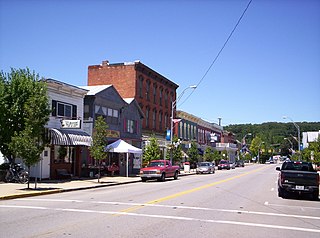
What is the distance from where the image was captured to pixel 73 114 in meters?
29.6

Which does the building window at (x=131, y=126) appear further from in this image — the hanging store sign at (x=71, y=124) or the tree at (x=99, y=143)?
the hanging store sign at (x=71, y=124)

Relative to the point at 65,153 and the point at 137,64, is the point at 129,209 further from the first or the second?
the point at 137,64

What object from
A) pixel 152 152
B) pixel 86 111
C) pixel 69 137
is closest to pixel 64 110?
pixel 69 137

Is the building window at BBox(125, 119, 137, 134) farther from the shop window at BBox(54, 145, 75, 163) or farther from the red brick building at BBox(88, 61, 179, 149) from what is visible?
the shop window at BBox(54, 145, 75, 163)

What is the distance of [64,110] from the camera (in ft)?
93.4

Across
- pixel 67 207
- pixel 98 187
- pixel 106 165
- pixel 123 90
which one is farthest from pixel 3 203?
pixel 123 90

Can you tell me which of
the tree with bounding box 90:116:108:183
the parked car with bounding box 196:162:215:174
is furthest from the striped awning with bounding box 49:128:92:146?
the parked car with bounding box 196:162:215:174

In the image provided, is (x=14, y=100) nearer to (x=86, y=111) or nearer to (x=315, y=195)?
(x=86, y=111)

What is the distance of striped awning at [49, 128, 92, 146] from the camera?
25.5 m

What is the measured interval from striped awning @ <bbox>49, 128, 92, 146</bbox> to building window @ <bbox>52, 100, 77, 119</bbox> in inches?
48.6

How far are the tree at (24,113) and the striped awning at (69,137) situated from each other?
2238 mm

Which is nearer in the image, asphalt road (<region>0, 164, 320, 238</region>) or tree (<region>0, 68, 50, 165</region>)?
asphalt road (<region>0, 164, 320, 238</region>)

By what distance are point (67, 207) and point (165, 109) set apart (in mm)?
41037

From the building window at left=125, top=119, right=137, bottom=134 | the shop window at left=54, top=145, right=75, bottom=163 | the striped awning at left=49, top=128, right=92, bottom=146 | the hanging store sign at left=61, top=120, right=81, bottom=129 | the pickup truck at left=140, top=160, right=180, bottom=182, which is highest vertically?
the building window at left=125, top=119, right=137, bottom=134
